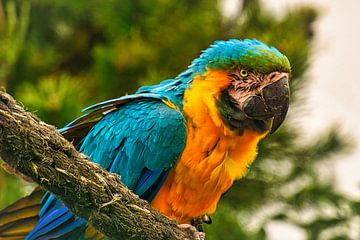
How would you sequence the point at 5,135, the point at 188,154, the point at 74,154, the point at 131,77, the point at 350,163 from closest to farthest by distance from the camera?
the point at 5,135 → the point at 74,154 → the point at 188,154 → the point at 131,77 → the point at 350,163

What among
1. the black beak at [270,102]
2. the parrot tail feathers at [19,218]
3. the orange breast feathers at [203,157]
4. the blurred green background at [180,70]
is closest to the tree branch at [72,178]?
the orange breast feathers at [203,157]

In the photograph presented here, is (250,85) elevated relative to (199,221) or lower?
elevated

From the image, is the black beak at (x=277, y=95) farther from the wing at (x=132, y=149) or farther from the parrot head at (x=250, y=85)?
the wing at (x=132, y=149)

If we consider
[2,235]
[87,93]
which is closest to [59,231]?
[2,235]

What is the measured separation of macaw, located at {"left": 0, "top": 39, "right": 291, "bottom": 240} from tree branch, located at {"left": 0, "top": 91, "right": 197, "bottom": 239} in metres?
0.22

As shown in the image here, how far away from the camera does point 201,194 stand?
158 cm

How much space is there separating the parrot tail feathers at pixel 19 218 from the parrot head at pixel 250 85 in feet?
1.54

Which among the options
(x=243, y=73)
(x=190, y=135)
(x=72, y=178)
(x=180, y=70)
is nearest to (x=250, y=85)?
(x=243, y=73)

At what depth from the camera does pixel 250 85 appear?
60.9 inches

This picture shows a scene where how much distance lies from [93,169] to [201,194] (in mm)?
441

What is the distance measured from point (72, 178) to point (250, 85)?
53 cm

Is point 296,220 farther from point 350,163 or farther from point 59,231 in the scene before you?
point 350,163

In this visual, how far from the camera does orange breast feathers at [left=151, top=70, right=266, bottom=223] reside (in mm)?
1552

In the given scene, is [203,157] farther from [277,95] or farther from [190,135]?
[277,95]
